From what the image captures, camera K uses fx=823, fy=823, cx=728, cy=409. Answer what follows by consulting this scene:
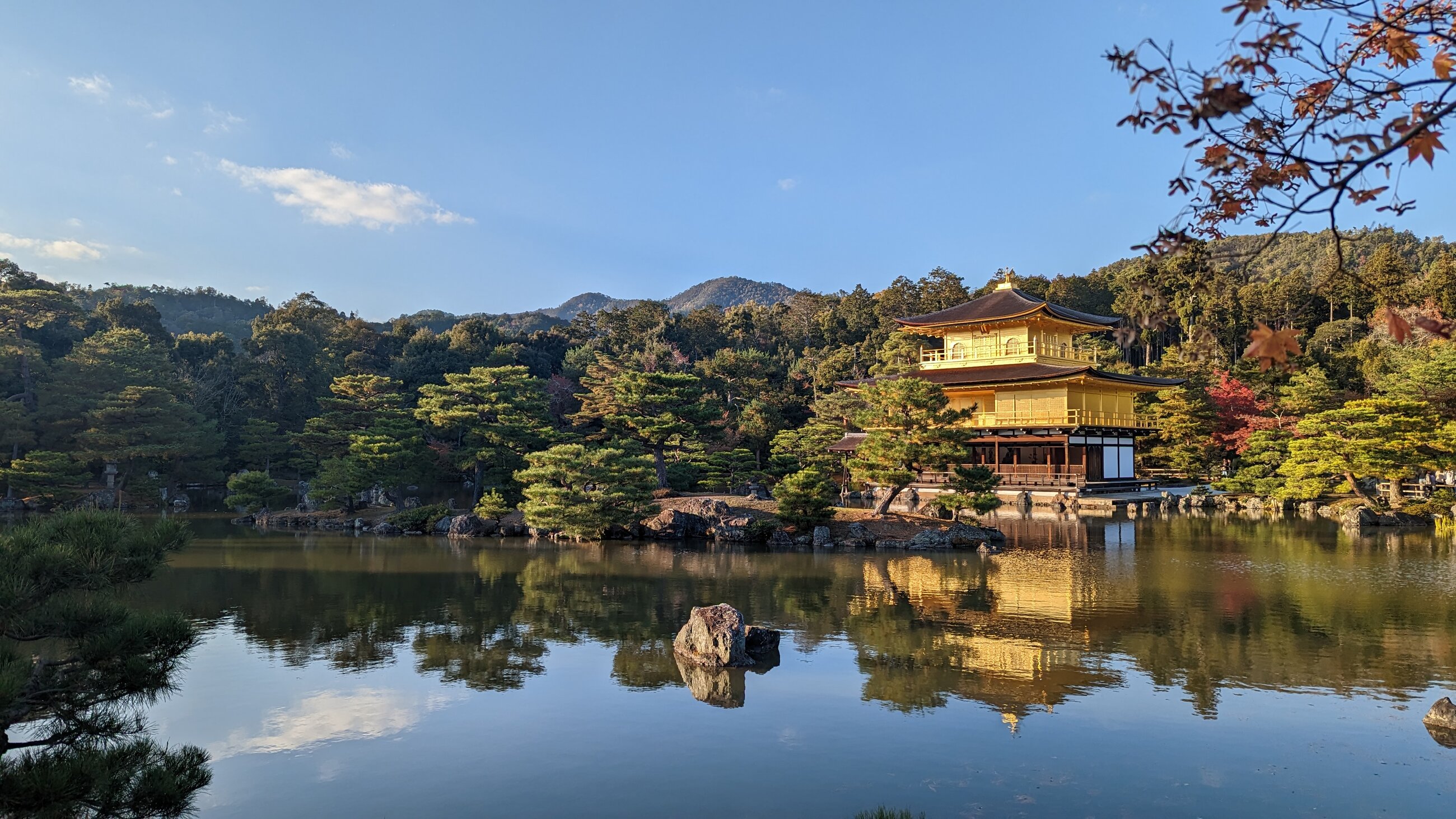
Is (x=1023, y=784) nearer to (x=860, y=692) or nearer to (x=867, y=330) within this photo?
(x=860, y=692)

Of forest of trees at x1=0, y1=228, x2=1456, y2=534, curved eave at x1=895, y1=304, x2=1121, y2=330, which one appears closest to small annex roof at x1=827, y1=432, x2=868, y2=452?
forest of trees at x1=0, y1=228, x2=1456, y2=534

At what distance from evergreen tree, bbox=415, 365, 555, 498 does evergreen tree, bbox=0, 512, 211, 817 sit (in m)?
20.3

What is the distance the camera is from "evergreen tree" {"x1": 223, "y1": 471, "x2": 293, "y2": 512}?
80.3 feet

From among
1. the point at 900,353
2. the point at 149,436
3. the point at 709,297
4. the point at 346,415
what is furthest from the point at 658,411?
the point at 709,297

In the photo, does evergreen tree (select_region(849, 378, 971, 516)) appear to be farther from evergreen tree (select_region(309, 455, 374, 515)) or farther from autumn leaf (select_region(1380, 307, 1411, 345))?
autumn leaf (select_region(1380, 307, 1411, 345))

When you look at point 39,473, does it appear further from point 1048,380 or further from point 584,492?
point 1048,380

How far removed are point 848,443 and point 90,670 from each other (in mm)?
23153

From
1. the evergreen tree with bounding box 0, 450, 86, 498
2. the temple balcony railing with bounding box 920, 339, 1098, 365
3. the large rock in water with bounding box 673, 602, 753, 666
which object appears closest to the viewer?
the large rock in water with bounding box 673, 602, 753, 666

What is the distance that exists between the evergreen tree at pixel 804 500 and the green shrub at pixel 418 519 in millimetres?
9576

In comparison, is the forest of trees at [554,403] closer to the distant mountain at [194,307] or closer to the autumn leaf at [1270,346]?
the autumn leaf at [1270,346]

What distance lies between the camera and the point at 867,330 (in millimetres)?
50562

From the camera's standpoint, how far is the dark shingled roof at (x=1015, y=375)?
2688cm

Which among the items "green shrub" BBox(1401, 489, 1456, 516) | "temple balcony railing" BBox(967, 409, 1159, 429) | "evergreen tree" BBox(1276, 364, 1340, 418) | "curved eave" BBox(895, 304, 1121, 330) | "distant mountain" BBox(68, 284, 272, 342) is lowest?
"green shrub" BBox(1401, 489, 1456, 516)

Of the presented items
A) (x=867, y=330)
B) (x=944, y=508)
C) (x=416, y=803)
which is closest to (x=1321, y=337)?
(x=867, y=330)
